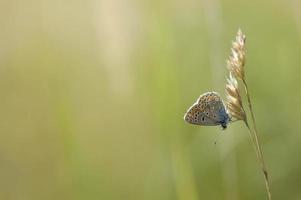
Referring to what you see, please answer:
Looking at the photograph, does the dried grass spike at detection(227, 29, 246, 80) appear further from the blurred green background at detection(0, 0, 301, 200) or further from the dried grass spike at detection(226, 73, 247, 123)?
the blurred green background at detection(0, 0, 301, 200)

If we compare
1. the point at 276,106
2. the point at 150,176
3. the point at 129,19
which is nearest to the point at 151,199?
the point at 150,176

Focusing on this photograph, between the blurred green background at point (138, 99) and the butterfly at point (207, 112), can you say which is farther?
the blurred green background at point (138, 99)

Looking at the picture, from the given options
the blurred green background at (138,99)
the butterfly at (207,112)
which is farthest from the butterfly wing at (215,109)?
the blurred green background at (138,99)

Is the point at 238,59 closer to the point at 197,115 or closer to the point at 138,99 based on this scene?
the point at 197,115

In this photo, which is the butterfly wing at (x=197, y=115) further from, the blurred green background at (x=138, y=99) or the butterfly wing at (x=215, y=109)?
the blurred green background at (x=138, y=99)

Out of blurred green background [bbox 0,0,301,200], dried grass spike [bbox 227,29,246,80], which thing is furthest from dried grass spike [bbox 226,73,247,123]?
blurred green background [bbox 0,0,301,200]

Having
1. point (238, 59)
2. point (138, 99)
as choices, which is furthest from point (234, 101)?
point (138, 99)

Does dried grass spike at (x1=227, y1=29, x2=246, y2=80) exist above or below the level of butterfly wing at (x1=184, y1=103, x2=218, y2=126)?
above
